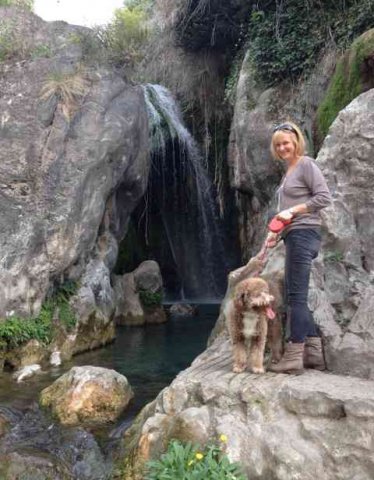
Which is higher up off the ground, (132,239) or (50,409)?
(132,239)

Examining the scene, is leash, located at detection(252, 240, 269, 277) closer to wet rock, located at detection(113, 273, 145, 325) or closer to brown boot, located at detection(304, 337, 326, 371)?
brown boot, located at detection(304, 337, 326, 371)

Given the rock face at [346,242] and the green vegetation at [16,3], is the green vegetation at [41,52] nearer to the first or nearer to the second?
the green vegetation at [16,3]

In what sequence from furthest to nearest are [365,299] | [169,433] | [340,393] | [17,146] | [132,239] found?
1. [132,239]
2. [17,146]
3. [365,299]
4. [169,433]
5. [340,393]

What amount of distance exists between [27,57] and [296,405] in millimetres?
10121

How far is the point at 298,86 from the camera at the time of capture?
11.2 m

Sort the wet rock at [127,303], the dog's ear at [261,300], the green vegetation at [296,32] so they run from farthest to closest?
the wet rock at [127,303], the green vegetation at [296,32], the dog's ear at [261,300]

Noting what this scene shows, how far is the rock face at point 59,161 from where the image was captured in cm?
958

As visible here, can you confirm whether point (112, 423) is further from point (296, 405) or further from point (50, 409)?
point (296, 405)

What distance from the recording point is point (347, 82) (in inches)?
332

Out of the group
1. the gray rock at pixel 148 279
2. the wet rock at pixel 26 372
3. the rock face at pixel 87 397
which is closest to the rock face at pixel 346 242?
the rock face at pixel 87 397

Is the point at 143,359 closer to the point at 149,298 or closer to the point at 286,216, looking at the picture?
the point at 149,298

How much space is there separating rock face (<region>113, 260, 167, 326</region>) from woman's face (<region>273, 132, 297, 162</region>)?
31.4ft

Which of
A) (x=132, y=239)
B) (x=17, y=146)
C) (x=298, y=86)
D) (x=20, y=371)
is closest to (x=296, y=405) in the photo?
(x=20, y=371)

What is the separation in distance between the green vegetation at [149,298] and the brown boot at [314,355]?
9.57 meters
